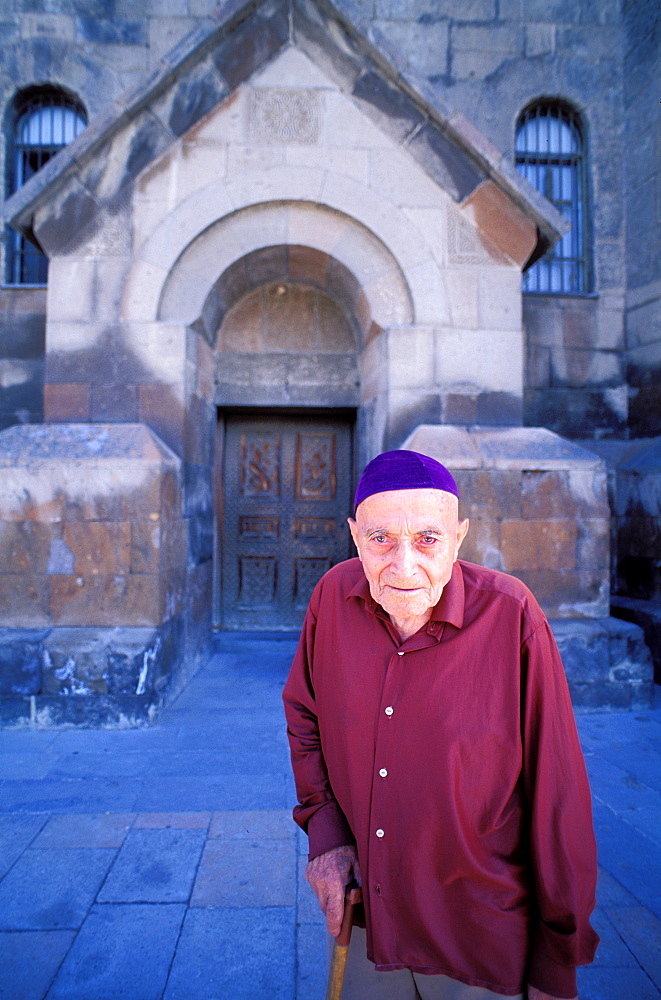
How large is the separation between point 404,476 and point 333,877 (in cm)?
97

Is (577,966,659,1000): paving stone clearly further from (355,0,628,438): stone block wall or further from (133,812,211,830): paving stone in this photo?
(355,0,628,438): stone block wall

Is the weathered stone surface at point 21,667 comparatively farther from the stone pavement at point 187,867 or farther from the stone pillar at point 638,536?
the stone pillar at point 638,536

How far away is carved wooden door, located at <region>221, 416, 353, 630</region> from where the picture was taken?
6.25 m

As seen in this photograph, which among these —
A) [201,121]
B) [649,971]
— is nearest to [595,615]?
[649,971]

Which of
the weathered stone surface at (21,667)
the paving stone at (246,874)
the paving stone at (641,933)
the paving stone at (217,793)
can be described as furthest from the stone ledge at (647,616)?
the weathered stone surface at (21,667)

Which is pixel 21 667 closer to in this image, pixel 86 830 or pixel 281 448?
pixel 86 830

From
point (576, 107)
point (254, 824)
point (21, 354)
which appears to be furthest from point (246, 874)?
point (576, 107)

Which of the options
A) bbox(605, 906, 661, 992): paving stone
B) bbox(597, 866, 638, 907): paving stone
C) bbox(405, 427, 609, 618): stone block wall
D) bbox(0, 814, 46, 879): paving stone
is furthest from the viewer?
bbox(405, 427, 609, 618): stone block wall

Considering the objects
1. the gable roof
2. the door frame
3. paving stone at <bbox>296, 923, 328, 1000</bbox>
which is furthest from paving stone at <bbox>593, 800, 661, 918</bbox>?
the gable roof

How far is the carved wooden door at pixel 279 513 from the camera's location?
6.25m

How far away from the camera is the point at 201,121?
4.72 meters

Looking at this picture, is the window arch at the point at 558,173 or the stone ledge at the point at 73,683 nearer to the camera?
the stone ledge at the point at 73,683

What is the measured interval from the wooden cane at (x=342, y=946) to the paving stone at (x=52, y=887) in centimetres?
128

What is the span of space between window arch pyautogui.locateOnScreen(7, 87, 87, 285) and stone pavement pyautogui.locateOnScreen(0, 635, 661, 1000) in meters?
5.16
